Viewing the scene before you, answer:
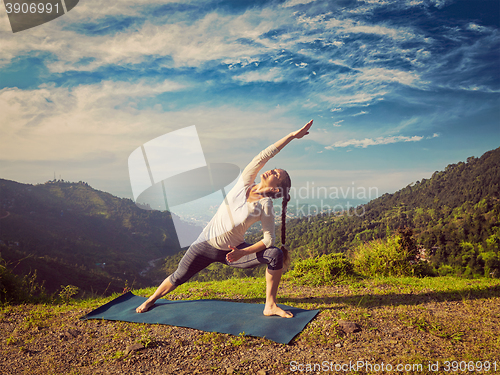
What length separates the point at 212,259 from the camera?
144 inches

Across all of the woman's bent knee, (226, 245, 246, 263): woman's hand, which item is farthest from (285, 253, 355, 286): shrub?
(226, 245, 246, 263): woman's hand

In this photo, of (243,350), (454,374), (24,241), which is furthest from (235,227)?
(24,241)

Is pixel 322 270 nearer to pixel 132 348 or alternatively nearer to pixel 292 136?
pixel 292 136

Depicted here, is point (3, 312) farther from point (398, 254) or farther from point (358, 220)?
point (358, 220)

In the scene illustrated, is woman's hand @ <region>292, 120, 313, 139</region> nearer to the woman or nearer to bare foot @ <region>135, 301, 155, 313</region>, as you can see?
the woman

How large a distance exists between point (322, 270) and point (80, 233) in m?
40.2

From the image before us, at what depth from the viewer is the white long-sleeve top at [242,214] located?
130 inches

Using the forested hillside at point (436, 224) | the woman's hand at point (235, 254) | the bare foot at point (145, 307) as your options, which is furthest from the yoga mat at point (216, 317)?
the forested hillside at point (436, 224)

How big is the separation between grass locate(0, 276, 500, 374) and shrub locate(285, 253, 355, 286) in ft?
3.84

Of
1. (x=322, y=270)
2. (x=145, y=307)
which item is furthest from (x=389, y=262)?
(x=145, y=307)

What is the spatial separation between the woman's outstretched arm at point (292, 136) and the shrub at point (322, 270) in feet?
10.4

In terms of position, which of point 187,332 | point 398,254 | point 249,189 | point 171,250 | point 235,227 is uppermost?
point 249,189

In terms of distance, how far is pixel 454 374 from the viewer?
226 centimetres

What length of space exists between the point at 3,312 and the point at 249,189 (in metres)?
4.03
